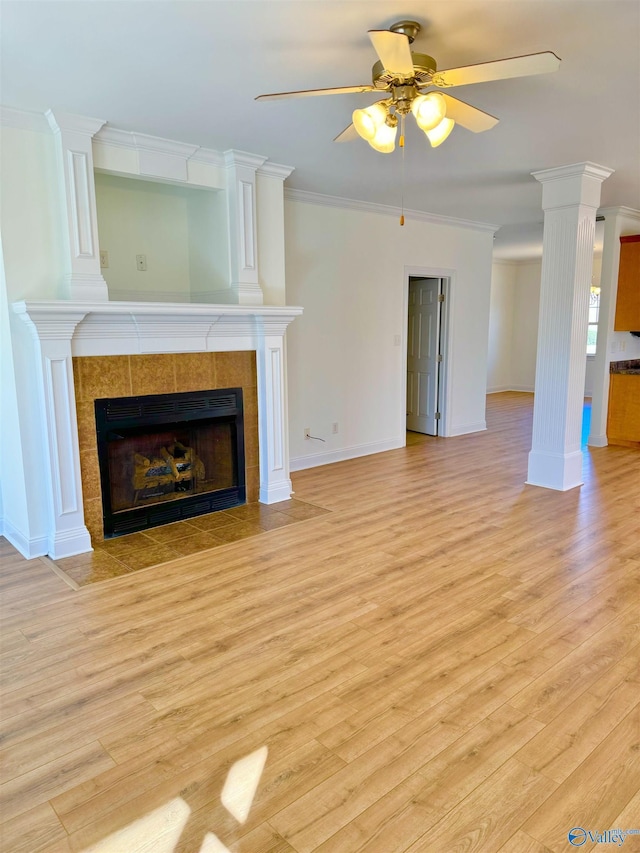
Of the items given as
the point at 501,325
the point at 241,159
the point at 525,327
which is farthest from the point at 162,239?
the point at 525,327

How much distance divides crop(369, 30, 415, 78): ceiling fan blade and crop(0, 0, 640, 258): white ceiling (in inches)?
10.5

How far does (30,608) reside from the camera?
2.95m

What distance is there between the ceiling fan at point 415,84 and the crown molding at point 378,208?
2614mm

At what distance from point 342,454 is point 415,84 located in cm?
404

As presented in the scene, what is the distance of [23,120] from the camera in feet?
10.8

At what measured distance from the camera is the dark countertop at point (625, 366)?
6.62 meters

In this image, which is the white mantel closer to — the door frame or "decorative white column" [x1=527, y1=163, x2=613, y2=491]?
"decorative white column" [x1=527, y1=163, x2=613, y2=491]

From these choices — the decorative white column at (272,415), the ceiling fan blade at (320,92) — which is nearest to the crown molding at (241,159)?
the decorative white column at (272,415)

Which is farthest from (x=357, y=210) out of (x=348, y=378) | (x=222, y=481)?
(x=222, y=481)

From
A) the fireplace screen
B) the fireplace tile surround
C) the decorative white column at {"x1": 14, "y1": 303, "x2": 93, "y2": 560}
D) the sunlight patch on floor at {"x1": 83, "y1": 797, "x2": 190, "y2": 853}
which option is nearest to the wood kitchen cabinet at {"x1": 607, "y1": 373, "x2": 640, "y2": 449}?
the fireplace tile surround

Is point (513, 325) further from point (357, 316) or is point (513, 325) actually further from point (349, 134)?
point (349, 134)

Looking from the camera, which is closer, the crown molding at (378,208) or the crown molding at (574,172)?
the crown molding at (574,172)

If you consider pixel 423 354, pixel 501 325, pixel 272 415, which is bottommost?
pixel 272 415

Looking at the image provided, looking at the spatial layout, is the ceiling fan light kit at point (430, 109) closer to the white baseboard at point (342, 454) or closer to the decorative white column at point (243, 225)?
the decorative white column at point (243, 225)
